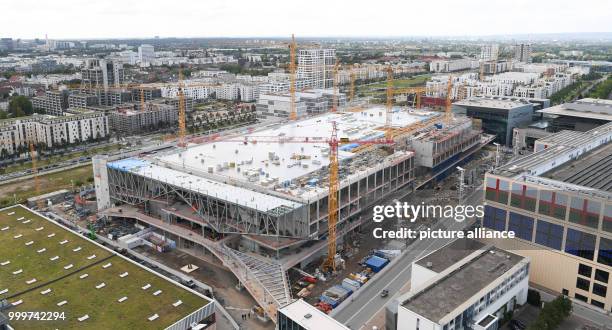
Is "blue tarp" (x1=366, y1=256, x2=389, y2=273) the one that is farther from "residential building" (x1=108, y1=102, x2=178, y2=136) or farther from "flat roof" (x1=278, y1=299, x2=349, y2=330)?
"residential building" (x1=108, y1=102, x2=178, y2=136)

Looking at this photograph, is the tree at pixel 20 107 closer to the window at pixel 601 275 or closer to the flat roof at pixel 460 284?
the flat roof at pixel 460 284

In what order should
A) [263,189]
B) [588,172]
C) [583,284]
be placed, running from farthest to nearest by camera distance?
[263,189], [588,172], [583,284]

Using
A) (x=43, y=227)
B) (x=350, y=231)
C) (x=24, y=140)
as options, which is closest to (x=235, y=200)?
(x=350, y=231)

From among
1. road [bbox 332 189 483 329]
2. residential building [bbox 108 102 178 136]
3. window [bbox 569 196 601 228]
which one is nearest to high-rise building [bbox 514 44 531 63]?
residential building [bbox 108 102 178 136]

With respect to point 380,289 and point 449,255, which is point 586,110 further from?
point 380,289

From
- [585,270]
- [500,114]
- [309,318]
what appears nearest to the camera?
[309,318]

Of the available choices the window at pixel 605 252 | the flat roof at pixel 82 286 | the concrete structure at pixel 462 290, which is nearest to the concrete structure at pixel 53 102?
the flat roof at pixel 82 286

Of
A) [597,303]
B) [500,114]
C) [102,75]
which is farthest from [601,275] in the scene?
[102,75]

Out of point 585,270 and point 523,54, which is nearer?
point 585,270
